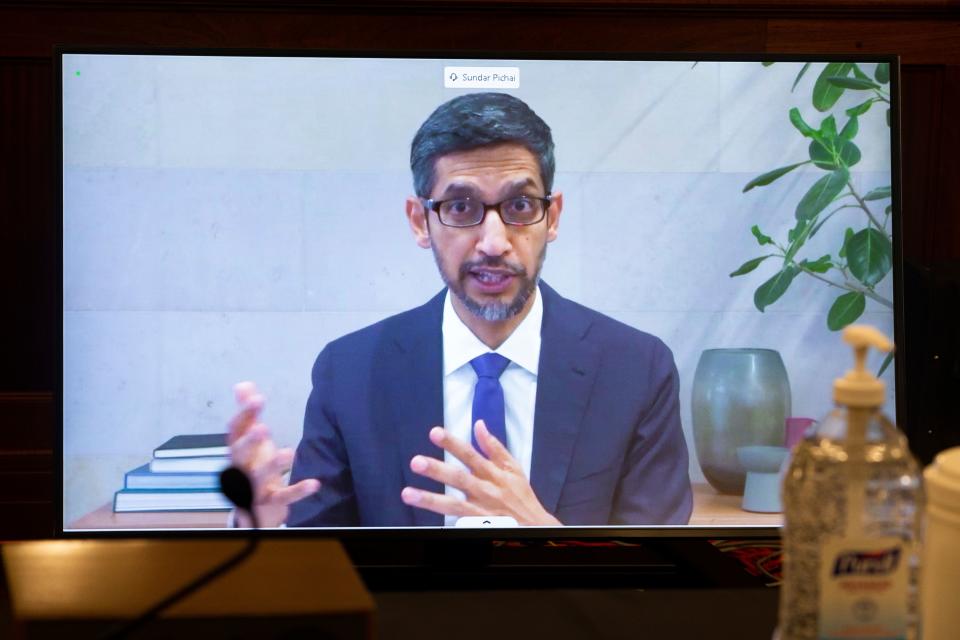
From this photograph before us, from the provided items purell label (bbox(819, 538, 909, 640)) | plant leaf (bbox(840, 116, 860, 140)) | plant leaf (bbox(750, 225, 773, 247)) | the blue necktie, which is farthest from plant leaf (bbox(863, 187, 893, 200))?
purell label (bbox(819, 538, 909, 640))

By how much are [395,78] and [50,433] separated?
1201 millimetres

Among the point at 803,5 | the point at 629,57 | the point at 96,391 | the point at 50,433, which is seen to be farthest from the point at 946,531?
the point at 50,433

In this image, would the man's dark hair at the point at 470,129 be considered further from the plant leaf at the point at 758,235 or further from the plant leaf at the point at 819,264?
the plant leaf at the point at 819,264

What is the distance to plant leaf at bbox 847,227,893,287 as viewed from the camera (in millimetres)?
2059

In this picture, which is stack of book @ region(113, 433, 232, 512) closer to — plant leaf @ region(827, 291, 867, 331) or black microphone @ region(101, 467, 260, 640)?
plant leaf @ region(827, 291, 867, 331)

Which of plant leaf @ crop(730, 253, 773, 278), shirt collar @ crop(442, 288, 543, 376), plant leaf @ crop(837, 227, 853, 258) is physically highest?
plant leaf @ crop(837, 227, 853, 258)

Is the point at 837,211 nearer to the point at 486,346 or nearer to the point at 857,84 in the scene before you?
the point at 857,84

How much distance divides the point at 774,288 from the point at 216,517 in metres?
1.18

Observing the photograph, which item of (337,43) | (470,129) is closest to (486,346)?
(470,129)

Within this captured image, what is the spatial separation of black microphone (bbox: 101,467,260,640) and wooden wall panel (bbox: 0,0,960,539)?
5.85 ft

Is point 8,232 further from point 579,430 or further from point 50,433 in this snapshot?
point 579,430

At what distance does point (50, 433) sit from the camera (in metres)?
2.44

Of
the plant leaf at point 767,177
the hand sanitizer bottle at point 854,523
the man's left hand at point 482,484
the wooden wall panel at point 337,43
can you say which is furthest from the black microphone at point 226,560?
the wooden wall panel at point 337,43

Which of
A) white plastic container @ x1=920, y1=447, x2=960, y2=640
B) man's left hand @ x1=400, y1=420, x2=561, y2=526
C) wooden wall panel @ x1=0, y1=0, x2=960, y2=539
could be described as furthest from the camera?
wooden wall panel @ x1=0, y1=0, x2=960, y2=539
